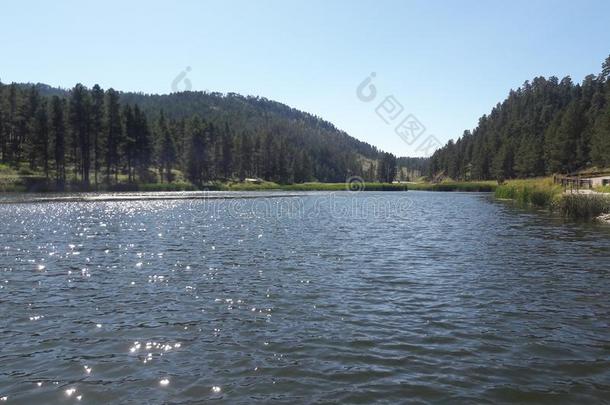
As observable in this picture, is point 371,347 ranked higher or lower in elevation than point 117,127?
lower

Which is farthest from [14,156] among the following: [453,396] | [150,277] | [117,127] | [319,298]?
[453,396]

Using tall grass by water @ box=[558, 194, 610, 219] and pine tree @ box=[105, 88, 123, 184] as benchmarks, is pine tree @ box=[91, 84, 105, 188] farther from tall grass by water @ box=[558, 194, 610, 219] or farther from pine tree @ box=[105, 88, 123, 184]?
tall grass by water @ box=[558, 194, 610, 219]

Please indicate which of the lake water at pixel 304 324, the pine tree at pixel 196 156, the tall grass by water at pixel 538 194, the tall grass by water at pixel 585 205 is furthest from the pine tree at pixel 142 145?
the tall grass by water at pixel 585 205

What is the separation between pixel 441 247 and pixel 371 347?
757 inches

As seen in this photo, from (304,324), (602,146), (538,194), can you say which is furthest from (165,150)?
(304,324)

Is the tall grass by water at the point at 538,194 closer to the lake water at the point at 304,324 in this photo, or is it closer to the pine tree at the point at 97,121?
the lake water at the point at 304,324

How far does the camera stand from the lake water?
31.7ft

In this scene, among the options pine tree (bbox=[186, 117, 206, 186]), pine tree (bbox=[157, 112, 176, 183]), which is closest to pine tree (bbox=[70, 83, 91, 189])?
pine tree (bbox=[157, 112, 176, 183])

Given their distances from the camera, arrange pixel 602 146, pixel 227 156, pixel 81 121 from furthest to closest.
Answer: pixel 227 156, pixel 81 121, pixel 602 146

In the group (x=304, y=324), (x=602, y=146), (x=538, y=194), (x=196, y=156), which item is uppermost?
(x=196, y=156)

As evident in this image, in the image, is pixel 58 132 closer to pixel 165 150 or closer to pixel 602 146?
pixel 165 150

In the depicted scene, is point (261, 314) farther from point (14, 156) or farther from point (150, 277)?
point (14, 156)

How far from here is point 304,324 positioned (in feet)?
45.6

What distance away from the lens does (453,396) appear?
363 inches
